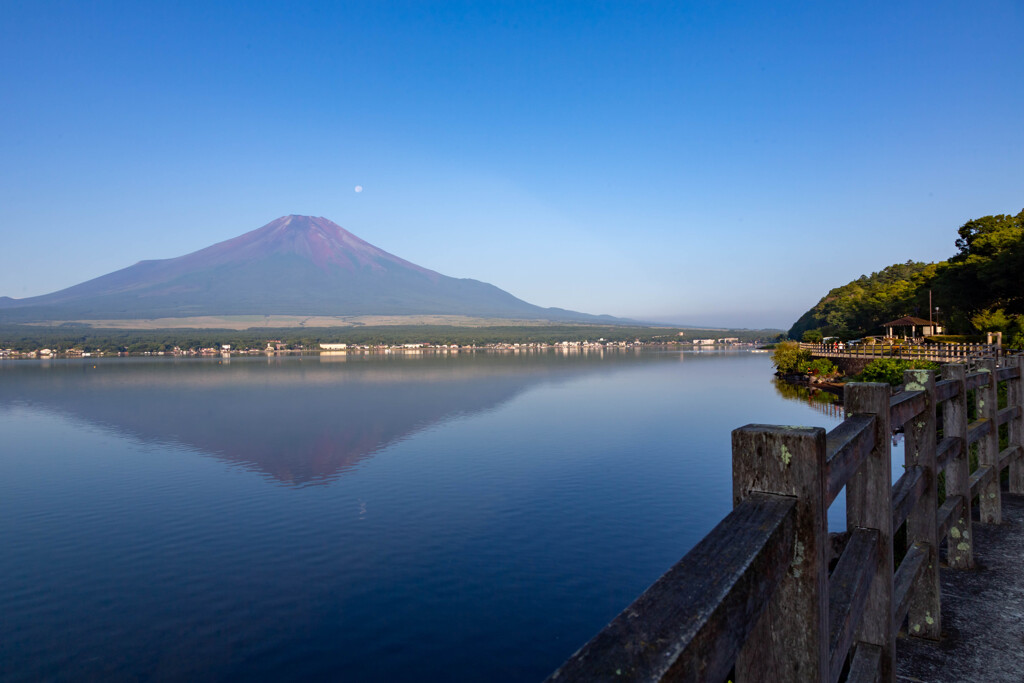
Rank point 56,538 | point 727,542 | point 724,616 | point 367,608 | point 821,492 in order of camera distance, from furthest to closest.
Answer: point 56,538, point 367,608, point 821,492, point 727,542, point 724,616

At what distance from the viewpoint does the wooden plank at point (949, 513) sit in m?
4.83

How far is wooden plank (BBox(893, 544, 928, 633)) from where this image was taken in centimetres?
369

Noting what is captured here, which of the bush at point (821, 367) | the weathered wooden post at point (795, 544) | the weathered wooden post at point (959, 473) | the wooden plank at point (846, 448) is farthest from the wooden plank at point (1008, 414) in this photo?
the bush at point (821, 367)

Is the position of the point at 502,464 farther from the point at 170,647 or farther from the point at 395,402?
the point at 395,402

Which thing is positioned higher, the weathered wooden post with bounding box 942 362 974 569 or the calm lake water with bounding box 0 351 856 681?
the weathered wooden post with bounding box 942 362 974 569

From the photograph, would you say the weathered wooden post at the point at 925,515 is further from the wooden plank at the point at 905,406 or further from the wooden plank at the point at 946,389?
the wooden plank at the point at 946,389

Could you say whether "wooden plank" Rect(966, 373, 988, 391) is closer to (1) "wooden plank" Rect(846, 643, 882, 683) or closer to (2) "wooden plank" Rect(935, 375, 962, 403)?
(2) "wooden plank" Rect(935, 375, 962, 403)

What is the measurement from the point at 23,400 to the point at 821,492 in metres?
66.9

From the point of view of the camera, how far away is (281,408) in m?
46.6

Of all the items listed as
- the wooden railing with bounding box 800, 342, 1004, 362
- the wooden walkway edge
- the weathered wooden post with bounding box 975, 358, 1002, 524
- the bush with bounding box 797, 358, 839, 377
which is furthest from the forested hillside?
the wooden walkway edge

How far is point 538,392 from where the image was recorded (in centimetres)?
5550

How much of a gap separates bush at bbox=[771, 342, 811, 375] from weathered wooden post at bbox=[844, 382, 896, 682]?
59387 mm

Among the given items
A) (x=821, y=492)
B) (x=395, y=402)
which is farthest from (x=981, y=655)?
(x=395, y=402)

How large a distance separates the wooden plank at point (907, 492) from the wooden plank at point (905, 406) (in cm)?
40
